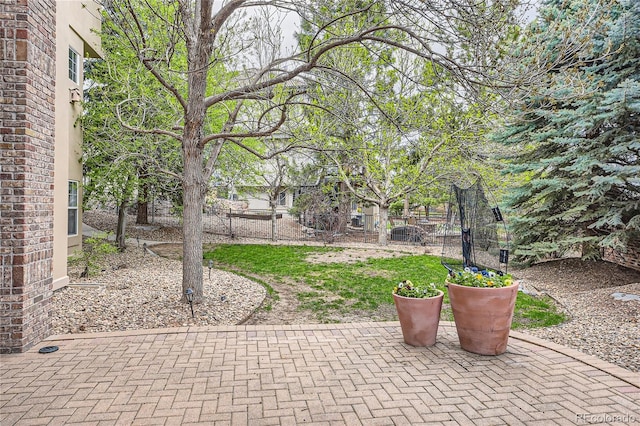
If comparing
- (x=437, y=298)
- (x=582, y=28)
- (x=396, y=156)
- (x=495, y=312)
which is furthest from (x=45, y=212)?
(x=396, y=156)

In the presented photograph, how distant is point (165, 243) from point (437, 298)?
38.3 ft

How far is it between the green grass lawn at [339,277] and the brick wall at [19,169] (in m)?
3.63

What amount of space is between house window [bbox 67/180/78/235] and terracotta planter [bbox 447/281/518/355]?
8.67m

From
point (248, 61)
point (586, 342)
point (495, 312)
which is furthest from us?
point (248, 61)

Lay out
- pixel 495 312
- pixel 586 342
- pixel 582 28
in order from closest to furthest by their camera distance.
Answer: pixel 582 28
pixel 495 312
pixel 586 342

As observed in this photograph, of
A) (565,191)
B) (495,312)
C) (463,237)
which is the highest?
(565,191)

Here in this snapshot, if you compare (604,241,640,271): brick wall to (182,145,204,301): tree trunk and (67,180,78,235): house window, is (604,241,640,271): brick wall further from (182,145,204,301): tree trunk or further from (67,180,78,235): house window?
(67,180,78,235): house window

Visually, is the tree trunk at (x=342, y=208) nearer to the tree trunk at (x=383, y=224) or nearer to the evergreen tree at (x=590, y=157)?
the tree trunk at (x=383, y=224)

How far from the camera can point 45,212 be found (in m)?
4.07

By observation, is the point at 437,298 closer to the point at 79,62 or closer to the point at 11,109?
the point at 11,109

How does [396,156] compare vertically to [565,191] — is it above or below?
above

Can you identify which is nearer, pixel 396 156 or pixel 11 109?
pixel 11 109

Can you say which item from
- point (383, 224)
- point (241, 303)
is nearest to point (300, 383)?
point (241, 303)

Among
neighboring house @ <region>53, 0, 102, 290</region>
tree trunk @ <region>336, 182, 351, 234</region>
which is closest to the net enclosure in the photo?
neighboring house @ <region>53, 0, 102, 290</region>
